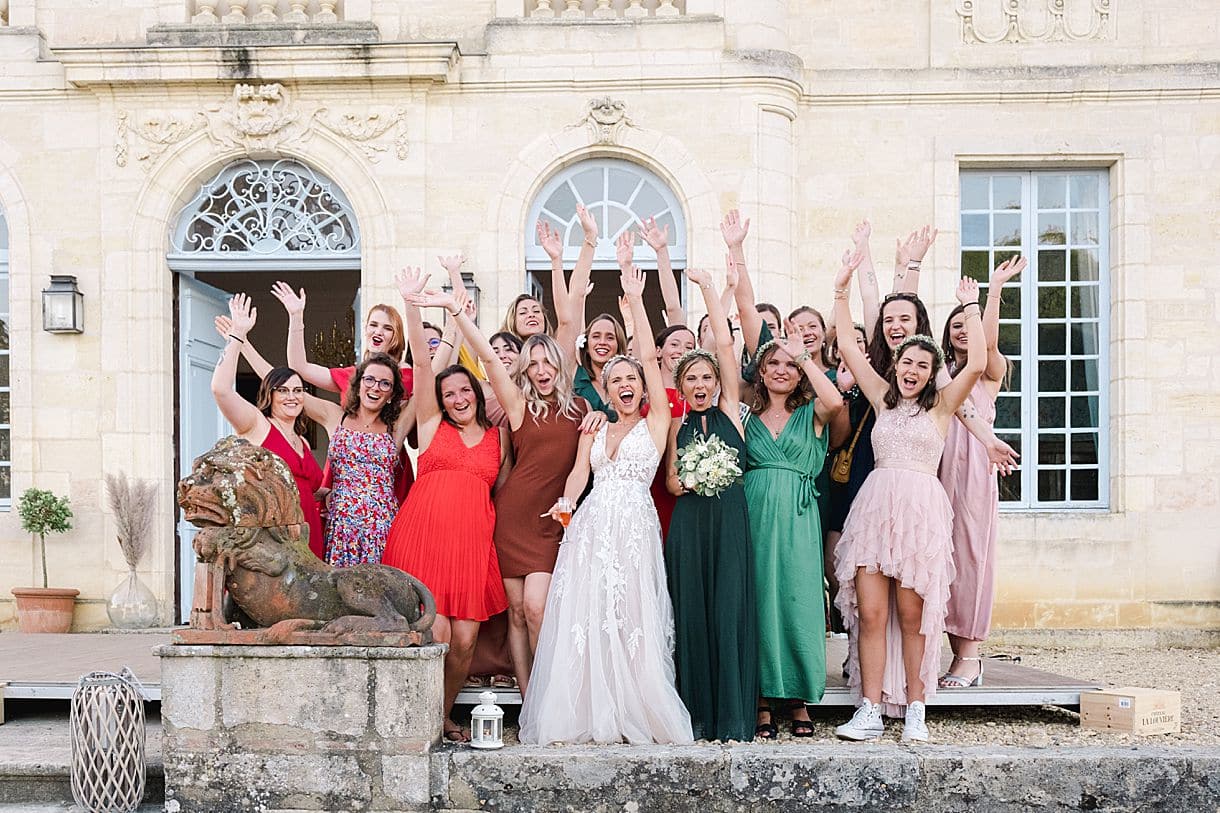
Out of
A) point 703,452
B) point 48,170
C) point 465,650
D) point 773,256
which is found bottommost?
point 465,650

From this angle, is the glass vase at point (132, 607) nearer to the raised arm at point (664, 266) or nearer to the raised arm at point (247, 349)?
the raised arm at point (247, 349)

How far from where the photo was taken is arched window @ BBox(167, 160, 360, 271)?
29.1 ft

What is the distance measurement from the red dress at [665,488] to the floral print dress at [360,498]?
1155mm

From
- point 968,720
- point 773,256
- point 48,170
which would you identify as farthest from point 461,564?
point 48,170

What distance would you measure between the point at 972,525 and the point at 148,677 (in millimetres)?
3915

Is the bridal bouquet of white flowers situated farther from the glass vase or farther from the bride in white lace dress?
the glass vase

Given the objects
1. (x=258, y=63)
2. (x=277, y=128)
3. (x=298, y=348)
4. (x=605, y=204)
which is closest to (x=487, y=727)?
(x=298, y=348)

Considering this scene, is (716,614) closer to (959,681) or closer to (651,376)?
(651,376)

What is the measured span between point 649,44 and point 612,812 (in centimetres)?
583

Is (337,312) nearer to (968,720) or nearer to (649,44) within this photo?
(649,44)

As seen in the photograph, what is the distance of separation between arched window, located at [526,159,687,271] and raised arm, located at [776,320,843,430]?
3712 millimetres

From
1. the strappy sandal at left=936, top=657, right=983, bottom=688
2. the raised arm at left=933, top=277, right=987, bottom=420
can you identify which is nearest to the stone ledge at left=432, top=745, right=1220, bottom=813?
the strappy sandal at left=936, top=657, right=983, bottom=688

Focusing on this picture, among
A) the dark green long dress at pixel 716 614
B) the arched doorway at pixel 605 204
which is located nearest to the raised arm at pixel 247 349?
the dark green long dress at pixel 716 614

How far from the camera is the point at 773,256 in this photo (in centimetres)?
864
